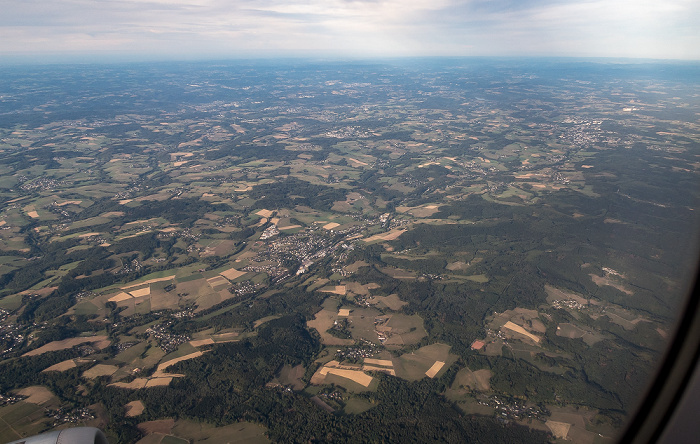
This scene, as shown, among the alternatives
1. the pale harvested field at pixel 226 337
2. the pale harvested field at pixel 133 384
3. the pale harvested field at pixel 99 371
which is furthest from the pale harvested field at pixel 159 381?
the pale harvested field at pixel 226 337

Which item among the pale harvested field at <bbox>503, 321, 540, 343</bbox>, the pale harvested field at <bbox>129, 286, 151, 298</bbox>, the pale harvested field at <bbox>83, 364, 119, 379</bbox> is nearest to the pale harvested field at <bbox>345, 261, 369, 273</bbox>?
the pale harvested field at <bbox>503, 321, 540, 343</bbox>

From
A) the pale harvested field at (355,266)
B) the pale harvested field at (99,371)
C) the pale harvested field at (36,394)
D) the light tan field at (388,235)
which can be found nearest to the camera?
the pale harvested field at (36,394)

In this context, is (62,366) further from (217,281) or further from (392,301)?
(392,301)

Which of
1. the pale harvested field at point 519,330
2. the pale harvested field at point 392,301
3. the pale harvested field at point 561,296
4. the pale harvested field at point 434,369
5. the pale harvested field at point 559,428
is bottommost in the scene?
the pale harvested field at point 392,301

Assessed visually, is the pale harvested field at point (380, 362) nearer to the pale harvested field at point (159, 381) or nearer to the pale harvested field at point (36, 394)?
the pale harvested field at point (159, 381)

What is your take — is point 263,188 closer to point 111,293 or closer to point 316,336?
point 111,293

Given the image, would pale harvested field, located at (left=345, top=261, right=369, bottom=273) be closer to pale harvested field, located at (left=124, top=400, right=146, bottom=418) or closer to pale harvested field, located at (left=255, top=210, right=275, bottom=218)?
pale harvested field, located at (left=255, top=210, right=275, bottom=218)

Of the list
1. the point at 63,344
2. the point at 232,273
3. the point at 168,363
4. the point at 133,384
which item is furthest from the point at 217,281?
the point at 133,384
